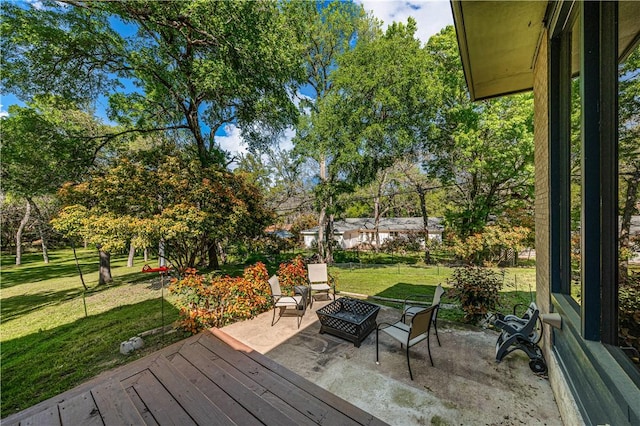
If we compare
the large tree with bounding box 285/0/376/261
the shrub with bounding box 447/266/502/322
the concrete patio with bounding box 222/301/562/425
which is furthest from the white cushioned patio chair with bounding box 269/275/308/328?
the large tree with bounding box 285/0/376/261

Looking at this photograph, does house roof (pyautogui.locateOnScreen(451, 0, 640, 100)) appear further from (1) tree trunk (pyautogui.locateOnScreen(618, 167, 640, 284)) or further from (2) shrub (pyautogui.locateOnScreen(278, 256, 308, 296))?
(2) shrub (pyautogui.locateOnScreen(278, 256, 308, 296))

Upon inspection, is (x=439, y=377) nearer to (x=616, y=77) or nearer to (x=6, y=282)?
(x=616, y=77)

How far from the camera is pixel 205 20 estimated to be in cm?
694

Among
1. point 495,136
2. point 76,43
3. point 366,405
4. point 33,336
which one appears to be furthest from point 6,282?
point 495,136

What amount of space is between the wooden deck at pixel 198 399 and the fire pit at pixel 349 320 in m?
1.10

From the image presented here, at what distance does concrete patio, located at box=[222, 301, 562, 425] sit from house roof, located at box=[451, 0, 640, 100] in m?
3.23

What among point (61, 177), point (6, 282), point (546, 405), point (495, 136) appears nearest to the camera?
point (546, 405)

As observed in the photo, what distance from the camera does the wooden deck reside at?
2.39 m

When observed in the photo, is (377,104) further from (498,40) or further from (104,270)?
(104,270)

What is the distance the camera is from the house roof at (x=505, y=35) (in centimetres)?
200

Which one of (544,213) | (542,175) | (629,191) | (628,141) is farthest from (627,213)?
(542,175)

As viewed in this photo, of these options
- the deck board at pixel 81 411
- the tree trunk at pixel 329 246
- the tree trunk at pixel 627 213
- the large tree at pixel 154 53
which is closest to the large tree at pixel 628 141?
the tree trunk at pixel 627 213

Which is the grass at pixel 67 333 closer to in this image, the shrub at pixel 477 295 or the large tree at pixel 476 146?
the shrub at pixel 477 295

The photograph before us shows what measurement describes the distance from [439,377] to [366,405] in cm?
107
